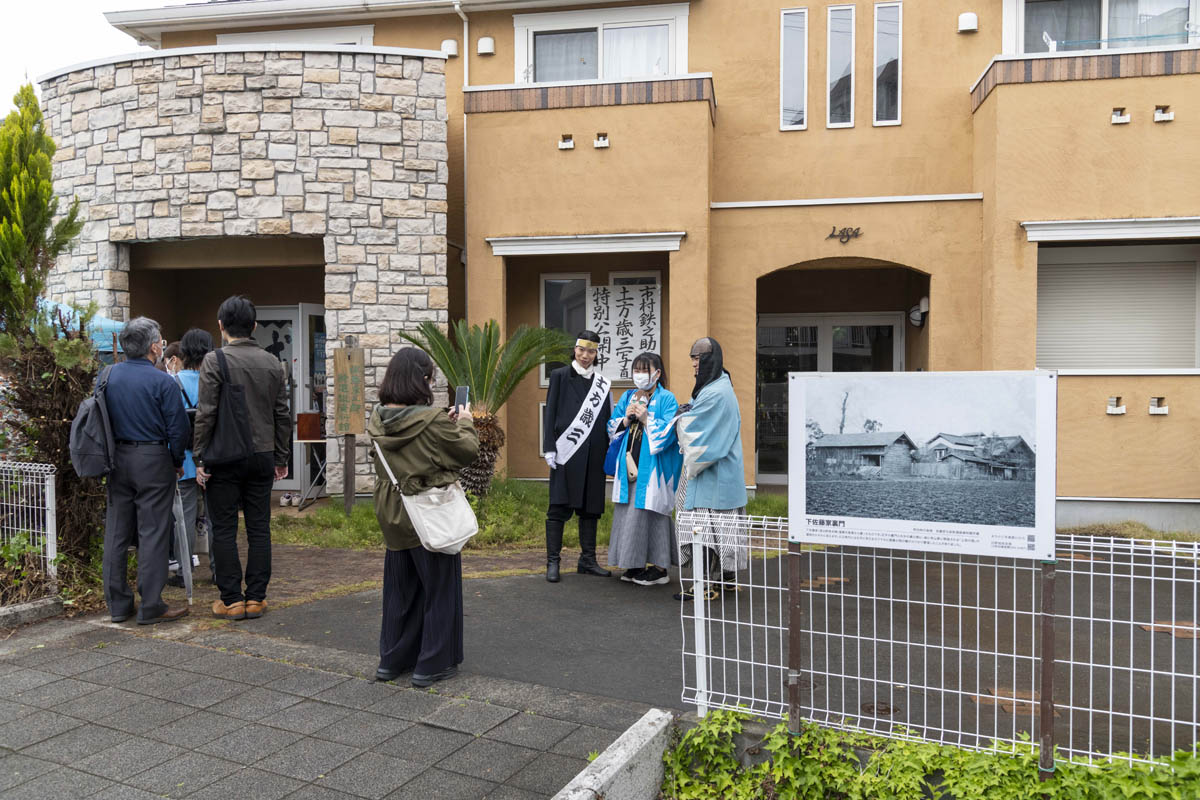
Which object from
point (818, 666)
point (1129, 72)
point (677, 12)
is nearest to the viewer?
point (818, 666)

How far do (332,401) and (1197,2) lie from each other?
1233cm

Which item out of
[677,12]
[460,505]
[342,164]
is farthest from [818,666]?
[677,12]

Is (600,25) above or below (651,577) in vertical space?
above

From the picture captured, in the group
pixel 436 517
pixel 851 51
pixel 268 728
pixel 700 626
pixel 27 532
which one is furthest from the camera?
pixel 851 51

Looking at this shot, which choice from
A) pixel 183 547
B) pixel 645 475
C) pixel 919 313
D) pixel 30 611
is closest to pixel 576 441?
pixel 645 475

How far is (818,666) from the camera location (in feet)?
16.5

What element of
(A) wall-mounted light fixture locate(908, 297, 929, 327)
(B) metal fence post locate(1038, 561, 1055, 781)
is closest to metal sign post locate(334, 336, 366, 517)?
(A) wall-mounted light fixture locate(908, 297, 929, 327)

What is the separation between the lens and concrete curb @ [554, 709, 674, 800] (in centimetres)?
315

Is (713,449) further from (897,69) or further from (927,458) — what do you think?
(897,69)

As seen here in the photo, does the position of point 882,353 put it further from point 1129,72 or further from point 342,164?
point 342,164

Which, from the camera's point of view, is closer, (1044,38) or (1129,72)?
(1129,72)

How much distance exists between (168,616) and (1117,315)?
429 inches

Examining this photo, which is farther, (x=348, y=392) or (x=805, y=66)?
(x=805, y=66)

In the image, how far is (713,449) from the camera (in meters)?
5.96
